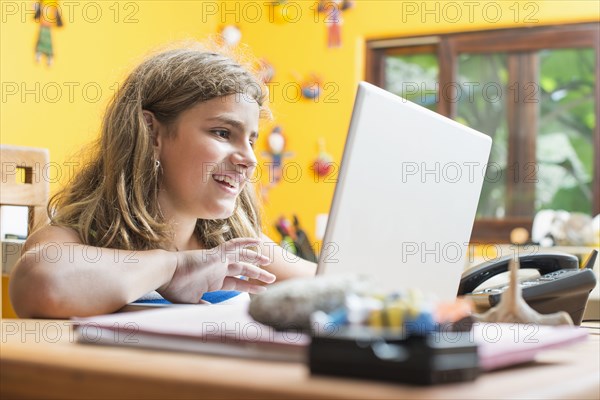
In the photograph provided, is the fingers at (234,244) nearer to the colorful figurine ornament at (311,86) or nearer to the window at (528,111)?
the window at (528,111)

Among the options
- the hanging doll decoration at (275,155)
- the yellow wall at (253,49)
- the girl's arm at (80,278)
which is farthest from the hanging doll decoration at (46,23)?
the girl's arm at (80,278)

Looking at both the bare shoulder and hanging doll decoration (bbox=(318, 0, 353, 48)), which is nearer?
the bare shoulder

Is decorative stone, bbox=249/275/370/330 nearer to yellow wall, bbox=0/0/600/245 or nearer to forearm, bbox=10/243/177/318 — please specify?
forearm, bbox=10/243/177/318

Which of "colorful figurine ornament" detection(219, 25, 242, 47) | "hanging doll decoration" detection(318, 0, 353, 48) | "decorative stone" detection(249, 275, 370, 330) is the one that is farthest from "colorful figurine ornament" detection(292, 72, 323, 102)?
→ "decorative stone" detection(249, 275, 370, 330)

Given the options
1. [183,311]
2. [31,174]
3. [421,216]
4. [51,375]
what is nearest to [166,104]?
[31,174]

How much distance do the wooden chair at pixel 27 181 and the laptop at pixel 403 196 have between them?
66 centimetres

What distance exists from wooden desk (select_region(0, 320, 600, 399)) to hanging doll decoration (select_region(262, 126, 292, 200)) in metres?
4.20

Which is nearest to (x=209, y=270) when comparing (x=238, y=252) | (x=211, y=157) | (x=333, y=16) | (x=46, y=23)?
(x=238, y=252)

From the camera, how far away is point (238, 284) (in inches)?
44.6

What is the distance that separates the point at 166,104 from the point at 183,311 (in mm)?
733

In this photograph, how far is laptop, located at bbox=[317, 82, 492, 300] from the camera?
78 cm

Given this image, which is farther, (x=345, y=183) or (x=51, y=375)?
(x=345, y=183)

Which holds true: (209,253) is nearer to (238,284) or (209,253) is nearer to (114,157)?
(238,284)

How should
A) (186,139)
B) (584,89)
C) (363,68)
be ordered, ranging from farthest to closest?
1. (363,68)
2. (584,89)
3. (186,139)
